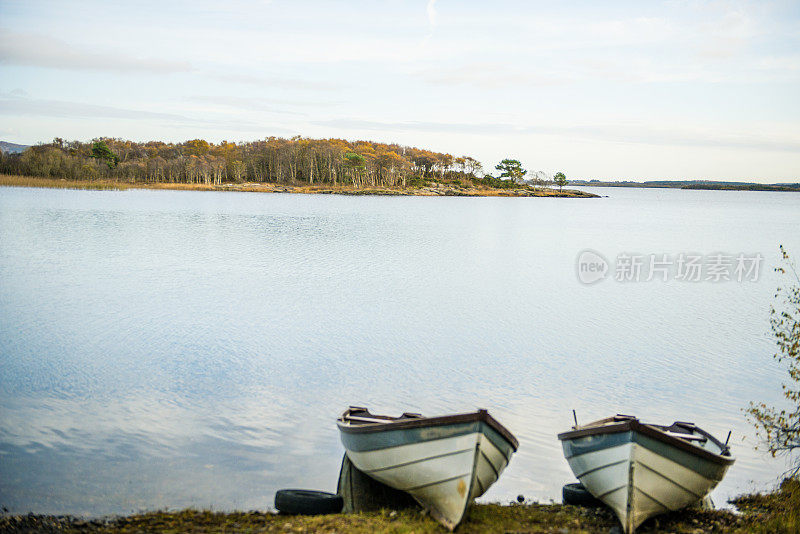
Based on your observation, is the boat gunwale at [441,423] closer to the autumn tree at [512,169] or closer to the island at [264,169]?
the island at [264,169]

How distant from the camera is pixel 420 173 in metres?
164

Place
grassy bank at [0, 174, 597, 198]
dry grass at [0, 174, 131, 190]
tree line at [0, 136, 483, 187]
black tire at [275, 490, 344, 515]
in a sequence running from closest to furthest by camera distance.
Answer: black tire at [275, 490, 344, 515] → dry grass at [0, 174, 131, 190] → grassy bank at [0, 174, 597, 198] → tree line at [0, 136, 483, 187]

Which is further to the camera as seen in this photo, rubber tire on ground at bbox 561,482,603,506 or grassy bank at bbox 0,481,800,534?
rubber tire on ground at bbox 561,482,603,506

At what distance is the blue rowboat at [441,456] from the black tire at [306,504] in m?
0.69

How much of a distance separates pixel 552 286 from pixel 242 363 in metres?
16.2

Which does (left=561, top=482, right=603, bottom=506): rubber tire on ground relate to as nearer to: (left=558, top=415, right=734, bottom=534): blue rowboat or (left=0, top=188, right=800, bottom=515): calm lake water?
(left=0, top=188, right=800, bottom=515): calm lake water

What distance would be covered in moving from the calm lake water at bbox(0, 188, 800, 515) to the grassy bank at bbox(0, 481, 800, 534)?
500 millimetres

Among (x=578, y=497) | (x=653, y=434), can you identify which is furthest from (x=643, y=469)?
(x=578, y=497)

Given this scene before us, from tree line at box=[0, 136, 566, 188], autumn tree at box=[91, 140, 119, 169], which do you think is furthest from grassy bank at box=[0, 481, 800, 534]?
autumn tree at box=[91, 140, 119, 169]

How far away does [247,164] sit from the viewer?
140 meters

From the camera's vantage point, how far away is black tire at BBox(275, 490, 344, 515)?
22.2 feet

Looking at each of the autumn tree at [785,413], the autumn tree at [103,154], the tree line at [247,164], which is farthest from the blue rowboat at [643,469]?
the autumn tree at [103,154]

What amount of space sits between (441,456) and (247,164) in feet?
462

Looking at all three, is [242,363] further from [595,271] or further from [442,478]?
[595,271]
